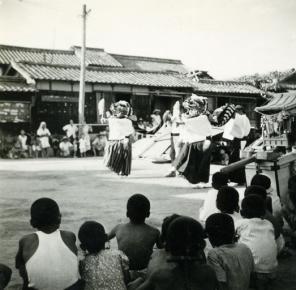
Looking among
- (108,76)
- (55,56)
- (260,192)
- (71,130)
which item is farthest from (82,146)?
(260,192)

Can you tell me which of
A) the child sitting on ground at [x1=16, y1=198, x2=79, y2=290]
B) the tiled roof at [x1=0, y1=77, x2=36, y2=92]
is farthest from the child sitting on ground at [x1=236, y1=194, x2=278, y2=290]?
the tiled roof at [x1=0, y1=77, x2=36, y2=92]

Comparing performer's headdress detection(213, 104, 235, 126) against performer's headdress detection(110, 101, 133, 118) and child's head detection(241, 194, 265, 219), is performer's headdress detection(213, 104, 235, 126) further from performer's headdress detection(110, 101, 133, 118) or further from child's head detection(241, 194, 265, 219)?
child's head detection(241, 194, 265, 219)

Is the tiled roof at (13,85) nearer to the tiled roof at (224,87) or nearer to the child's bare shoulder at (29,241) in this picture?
the tiled roof at (224,87)

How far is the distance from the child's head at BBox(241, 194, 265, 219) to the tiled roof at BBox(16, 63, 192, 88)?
14.1 metres

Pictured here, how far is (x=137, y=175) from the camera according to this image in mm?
9047

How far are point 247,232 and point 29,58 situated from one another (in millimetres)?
19304

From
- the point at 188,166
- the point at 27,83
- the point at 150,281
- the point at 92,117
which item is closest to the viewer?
the point at 150,281

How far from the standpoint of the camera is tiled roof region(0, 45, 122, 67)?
20.6 meters

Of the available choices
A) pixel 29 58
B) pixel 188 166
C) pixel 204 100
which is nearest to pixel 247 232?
pixel 188 166

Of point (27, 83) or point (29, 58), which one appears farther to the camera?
point (29, 58)

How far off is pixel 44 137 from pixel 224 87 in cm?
994

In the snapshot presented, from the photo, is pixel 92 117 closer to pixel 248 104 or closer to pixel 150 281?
pixel 248 104

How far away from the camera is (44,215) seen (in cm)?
265

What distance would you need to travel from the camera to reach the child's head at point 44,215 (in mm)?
2662
